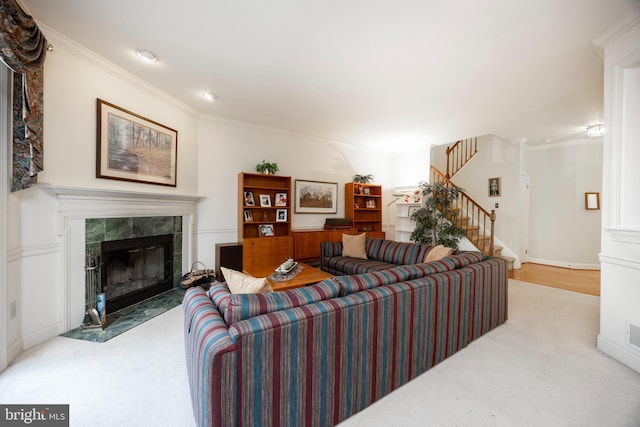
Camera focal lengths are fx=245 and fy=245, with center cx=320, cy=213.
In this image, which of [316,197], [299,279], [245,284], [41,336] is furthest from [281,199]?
[41,336]

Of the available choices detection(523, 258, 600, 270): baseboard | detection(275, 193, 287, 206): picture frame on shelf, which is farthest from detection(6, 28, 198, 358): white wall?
detection(523, 258, 600, 270): baseboard

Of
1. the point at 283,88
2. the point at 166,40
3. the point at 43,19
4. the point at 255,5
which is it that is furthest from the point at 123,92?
the point at 255,5

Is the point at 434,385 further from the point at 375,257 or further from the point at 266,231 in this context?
the point at 266,231

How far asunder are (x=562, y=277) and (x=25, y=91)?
7.48 meters

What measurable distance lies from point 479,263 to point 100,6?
392cm

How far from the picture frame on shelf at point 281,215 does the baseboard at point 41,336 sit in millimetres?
3043

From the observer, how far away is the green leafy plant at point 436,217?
5047 millimetres

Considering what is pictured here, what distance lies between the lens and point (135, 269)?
10.5 ft

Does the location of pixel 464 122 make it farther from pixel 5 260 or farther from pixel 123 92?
pixel 5 260

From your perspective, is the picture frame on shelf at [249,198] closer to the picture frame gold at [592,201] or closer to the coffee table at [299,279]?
the coffee table at [299,279]

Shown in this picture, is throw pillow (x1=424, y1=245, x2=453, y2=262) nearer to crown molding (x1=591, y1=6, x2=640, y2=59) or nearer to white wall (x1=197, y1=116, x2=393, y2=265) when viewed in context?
crown molding (x1=591, y1=6, x2=640, y2=59)

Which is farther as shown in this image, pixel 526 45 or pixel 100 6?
pixel 526 45

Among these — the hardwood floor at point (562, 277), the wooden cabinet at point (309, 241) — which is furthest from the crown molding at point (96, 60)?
the hardwood floor at point (562, 277)

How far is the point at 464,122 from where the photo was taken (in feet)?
13.6
